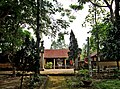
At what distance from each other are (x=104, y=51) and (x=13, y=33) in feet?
35.5

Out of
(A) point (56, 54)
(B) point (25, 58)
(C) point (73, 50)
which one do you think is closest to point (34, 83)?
(B) point (25, 58)

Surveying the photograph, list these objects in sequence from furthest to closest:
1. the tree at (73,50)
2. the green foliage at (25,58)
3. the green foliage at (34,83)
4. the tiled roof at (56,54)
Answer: the tiled roof at (56,54)
the tree at (73,50)
the green foliage at (34,83)
the green foliage at (25,58)

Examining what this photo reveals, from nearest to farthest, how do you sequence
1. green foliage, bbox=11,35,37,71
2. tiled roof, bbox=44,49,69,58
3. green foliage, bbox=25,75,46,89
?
green foliage, bbox=11,35,37,71 < green foliage, bbox=25,75,46,89 < tiled roof, bbox=44,49,69,58

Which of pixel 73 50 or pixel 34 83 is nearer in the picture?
pixel 34 83

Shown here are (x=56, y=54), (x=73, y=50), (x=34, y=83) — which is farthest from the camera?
(x=56, y=54)

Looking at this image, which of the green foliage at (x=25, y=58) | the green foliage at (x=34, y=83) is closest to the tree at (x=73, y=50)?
the green foliage at (x=34, y=83)

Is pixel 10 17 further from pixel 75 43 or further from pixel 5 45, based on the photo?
pixel 75 43

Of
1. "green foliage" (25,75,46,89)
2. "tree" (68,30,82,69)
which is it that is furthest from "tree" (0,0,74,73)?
"tree" (68,30,82,69)

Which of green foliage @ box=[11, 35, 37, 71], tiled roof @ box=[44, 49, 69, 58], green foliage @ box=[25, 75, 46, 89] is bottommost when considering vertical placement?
green foliage @ box=[25, 75, 46, 89]

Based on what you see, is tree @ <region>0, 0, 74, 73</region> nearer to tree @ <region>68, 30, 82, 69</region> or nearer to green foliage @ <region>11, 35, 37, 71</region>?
green foliage @ <region>11, 35, 37, 71</region>

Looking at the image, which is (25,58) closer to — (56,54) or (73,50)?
(73,50)

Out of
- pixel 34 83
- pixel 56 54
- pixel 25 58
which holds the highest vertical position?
pixel 56 54

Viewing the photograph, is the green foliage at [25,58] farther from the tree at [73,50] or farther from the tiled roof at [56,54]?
the tiled roof at [56,54]

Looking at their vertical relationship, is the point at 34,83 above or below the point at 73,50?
below
